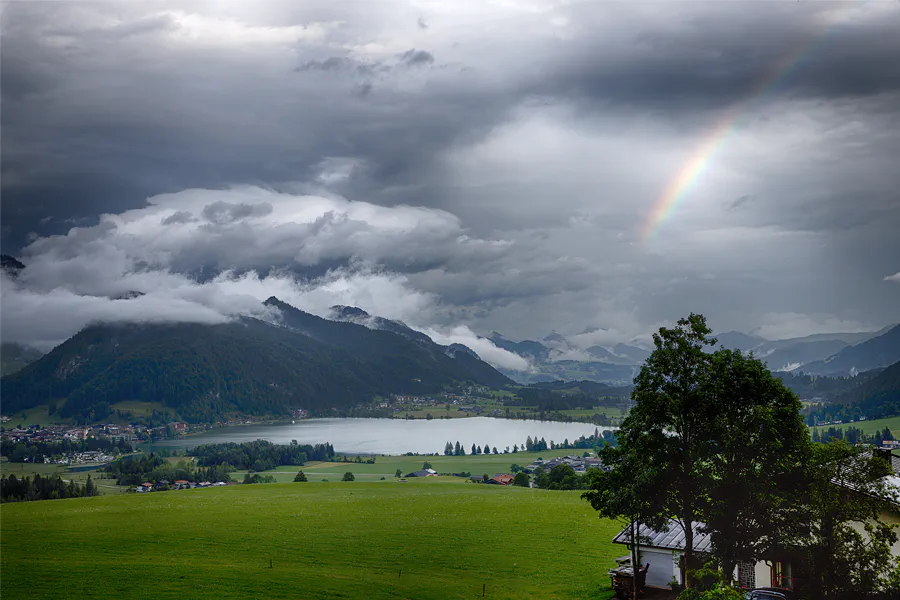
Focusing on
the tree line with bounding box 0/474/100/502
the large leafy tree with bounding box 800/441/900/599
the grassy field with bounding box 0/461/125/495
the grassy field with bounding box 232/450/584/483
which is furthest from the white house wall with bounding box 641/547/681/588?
the grassy field with bounding box 0/461/125/495

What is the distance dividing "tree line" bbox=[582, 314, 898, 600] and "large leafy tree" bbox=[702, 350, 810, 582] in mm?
37

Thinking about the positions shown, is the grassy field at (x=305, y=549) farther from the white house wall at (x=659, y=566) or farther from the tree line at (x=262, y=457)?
the tree line at (x=262, y=457)

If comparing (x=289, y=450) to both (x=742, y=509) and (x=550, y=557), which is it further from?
(x=742, y=509)

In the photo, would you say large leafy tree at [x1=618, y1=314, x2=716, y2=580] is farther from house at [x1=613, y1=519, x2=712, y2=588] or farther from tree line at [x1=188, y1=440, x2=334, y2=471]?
tree line at [x1=188, y1=440, x2=334, y2=471]

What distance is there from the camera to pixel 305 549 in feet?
131

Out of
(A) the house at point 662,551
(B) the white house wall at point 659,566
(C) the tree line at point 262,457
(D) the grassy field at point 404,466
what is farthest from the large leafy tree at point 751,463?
(C) the tree line at point 262,457

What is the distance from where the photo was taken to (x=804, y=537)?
23625 mm

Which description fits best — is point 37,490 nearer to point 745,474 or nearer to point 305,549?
point 305,549

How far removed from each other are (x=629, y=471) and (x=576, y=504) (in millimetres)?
34919

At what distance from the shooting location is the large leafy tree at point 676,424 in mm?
24766

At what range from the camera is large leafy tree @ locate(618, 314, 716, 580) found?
24.8m

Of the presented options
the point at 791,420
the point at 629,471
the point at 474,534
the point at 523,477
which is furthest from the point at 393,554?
the point at 523,477

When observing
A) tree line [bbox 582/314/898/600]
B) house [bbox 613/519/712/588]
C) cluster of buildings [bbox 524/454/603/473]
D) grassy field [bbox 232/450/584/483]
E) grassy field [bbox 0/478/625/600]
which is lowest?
→ grassy field [bbox 232/450/584/483]

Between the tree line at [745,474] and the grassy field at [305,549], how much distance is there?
9554 millimetres
